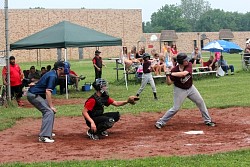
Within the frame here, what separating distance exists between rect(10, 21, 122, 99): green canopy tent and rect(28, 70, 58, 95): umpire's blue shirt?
9.87 m

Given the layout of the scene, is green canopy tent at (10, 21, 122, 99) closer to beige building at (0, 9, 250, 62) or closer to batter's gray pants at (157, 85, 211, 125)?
batter's gray pants at (157, 85, 211, 125)

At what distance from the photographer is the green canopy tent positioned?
20969mm

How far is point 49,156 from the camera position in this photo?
8945 mm

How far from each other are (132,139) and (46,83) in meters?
2.04

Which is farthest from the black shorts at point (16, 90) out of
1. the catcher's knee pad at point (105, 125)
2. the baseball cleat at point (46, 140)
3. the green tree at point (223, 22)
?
the green tree at point (223, 22)

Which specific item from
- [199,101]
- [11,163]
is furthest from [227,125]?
[11,163]

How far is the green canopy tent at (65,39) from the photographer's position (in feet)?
68.8

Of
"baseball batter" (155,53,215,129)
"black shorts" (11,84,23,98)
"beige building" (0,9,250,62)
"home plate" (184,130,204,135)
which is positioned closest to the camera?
"home plate" (184,130,204,135)

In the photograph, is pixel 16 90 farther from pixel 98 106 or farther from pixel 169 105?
pixel 98 106

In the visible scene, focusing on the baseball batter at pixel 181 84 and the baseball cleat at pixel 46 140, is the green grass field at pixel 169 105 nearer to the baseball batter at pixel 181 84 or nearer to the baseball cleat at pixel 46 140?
the baseball cleat at pixel 46 140

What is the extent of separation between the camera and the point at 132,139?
10.6 meters

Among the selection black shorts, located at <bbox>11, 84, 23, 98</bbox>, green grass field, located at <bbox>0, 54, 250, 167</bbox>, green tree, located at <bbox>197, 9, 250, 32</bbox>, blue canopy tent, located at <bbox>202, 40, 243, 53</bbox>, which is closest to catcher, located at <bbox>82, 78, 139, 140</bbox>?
green grass field, located at <bbox>0, 54, 250, 167</bbox>

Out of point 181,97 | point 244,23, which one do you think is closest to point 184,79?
point 181,97

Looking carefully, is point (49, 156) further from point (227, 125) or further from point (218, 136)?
point (227, 125)
